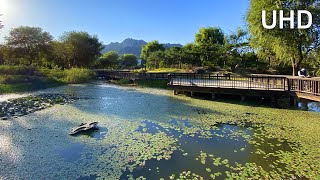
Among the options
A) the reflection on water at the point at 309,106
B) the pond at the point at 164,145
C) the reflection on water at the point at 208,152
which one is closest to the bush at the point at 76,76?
the pond at the point at 164,145

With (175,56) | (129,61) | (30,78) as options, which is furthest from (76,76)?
(129,61)

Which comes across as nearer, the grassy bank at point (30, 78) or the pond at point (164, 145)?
the pond at point (164, 145)

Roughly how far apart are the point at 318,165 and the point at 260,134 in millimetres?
3478

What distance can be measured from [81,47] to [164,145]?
49416 mm

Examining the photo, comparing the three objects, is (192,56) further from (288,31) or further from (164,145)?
(164,145)

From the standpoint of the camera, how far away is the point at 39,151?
8789 mm

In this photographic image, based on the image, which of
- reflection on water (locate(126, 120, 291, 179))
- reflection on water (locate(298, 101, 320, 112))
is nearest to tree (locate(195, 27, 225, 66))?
reflection on water (locate(298, 101, 320, 112))

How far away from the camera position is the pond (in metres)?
7.05

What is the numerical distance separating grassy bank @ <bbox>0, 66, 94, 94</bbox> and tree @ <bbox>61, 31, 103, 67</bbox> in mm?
14626

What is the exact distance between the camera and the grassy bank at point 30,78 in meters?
26.8

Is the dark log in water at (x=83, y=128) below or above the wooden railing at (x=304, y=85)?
below

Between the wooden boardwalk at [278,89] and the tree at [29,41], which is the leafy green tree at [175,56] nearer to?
the tree at [29,41]

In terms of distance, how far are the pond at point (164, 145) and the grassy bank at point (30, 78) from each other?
1368cm

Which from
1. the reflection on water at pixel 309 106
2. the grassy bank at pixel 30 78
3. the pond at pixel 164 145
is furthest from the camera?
the grassy bank at pixel 30 78
